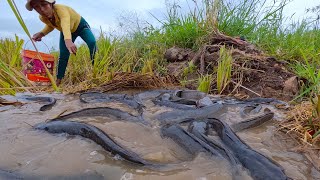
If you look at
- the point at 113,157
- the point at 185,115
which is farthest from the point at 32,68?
the point at 113,157

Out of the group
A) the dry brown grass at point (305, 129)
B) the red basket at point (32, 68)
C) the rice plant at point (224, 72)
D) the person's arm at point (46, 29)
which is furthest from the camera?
the person's arm at point (46, 29)

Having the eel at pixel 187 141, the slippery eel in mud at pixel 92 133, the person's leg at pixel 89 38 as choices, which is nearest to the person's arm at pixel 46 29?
the person's leg at pixel 89 38

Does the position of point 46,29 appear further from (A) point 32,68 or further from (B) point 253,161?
(B) point 253,161

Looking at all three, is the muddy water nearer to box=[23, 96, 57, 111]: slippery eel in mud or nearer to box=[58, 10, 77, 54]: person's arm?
box=[23, 96, 57, 111]: slippery eel in mud

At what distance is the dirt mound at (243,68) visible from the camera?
3.45 m

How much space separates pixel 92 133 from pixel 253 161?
0.81 meters

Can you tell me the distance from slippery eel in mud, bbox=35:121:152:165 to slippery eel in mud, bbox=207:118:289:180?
0.43 metres

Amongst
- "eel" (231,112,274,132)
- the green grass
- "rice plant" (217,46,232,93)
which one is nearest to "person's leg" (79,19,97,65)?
the green grass

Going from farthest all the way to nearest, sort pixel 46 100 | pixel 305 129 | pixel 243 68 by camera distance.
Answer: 1. pixel 243 68
2. pixel 46 100
3. pixel 305 129

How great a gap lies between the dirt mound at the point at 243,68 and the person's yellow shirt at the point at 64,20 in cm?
148

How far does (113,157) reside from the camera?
1.40 meters

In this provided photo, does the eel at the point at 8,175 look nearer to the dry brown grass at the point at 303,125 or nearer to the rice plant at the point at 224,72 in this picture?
the dry brown grass at the point at 303,125

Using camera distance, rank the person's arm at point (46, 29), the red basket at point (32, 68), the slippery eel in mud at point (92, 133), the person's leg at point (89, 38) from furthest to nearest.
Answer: the person's arm at point (46, 29)
the person's leg at point (89, 38)
the red basket at point (32, 68)
the slippery eel in mud at point (92, 133)

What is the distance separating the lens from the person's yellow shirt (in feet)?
13.8
